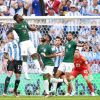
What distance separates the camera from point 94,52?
16266 millimetres

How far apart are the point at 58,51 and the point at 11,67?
1.83m

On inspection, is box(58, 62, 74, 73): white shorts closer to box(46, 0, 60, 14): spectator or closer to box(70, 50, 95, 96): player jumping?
box(70, 50, 95, 96): player jumping

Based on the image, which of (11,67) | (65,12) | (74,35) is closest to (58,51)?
(74,35)

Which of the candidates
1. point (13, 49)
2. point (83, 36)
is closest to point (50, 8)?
point (83, 36)

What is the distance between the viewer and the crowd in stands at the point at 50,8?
19.2 m

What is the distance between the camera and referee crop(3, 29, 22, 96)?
1517 centimetres

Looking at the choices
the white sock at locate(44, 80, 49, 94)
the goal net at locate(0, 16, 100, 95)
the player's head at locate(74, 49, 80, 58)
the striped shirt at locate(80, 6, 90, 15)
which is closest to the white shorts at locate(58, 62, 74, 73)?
the player's head at locate(74, 49, 80, 58)

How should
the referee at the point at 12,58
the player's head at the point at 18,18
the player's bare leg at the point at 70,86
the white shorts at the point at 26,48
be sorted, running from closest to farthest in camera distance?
the player's head at the point at 18,18
the white shorts at the point at 26,48
the referee at the point at 12,58
the player's bare leg at the point at 70,86

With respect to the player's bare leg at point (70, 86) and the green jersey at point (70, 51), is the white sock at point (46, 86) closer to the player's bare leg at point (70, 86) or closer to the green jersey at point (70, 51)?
the player's bare leg at point (70, 86)

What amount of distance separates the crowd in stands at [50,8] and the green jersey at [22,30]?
14.6 feet

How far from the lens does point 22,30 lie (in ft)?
48.0

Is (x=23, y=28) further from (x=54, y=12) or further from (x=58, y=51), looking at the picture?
(x=54, y=12)

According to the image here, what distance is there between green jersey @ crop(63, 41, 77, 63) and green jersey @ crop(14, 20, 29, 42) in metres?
1.39

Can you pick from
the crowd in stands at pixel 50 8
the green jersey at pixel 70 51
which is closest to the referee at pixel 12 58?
the green jersey at pixel 70 51
